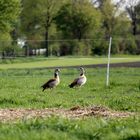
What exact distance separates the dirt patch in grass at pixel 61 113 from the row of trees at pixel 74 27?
6557 centimetres

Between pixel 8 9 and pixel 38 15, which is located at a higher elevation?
pixel 8 9

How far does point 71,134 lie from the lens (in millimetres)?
9867

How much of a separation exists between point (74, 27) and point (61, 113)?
7973 centimetres

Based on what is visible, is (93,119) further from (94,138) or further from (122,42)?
(122,42)

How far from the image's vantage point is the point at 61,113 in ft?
43.3

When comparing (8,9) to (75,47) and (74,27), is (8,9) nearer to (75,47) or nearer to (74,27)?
(75,47)

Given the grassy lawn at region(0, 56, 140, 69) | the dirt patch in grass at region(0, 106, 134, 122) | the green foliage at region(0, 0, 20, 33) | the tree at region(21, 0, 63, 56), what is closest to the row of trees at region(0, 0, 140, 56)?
the tree at region(21, 0, 63, 56)

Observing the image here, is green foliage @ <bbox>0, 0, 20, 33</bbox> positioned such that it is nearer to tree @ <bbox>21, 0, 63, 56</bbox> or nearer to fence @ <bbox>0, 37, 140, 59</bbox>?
fence @ <bbox>0, 37, 140, 59</bbox>

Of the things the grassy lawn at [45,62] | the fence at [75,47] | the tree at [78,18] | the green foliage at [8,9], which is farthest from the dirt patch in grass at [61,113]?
the tree at [78,18]

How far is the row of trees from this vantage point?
86.5 m

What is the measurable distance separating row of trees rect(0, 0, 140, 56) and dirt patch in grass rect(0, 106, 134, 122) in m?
65.6

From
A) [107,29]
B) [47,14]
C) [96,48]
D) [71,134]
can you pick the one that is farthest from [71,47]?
[71,134]

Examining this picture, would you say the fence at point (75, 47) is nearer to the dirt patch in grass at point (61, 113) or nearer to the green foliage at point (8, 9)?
the green foliage at point (8, 9)

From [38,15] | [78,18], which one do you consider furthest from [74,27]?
[38,15]
